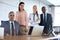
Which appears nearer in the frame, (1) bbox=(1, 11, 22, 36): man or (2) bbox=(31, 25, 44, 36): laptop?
(1) bbox=(1, 11, 22, 36): man

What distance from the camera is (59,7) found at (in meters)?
12.2

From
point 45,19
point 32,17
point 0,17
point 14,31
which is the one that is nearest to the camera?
point 14,31

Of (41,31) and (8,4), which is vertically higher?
(8,4)

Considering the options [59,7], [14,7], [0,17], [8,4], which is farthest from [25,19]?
[59,7]

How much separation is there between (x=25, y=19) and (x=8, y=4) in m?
2.20

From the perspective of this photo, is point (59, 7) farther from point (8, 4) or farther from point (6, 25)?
point (6, 25)

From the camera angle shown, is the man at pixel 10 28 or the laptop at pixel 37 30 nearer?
the man at pixel 10 28

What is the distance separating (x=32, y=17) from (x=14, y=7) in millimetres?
2408

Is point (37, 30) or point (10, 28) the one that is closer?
point (10, 28)

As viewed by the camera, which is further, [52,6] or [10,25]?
[52,6]

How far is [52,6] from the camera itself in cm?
1245

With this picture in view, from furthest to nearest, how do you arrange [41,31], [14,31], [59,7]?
[59,7] < [41,31] < [14,31]

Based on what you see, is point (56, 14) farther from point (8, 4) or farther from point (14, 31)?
point (14, 31)

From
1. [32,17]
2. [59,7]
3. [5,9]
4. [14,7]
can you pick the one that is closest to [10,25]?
[32,17]
